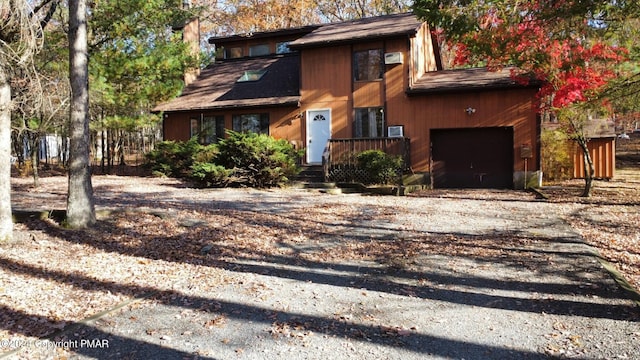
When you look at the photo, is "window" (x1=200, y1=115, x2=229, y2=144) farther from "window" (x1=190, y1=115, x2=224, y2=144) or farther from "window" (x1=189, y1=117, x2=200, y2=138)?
"window" (x1=189, y1=117, x2=200, y2=138)

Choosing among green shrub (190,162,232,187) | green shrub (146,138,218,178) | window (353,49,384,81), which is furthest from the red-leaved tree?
green shrub (146,138,218,178)

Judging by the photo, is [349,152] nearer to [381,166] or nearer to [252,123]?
[381,166]

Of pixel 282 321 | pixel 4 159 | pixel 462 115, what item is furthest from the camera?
pixel 462 115

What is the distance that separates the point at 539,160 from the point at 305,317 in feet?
45.9

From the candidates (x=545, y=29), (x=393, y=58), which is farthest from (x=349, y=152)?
(x=545, y=29)

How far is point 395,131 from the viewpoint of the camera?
17078 millimetres

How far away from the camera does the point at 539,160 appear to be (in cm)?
1580

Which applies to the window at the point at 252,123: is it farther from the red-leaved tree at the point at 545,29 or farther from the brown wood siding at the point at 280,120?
the red-leaved tree at the point at 545,29

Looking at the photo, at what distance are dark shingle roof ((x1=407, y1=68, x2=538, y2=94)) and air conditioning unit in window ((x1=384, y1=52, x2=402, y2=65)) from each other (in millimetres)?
1107

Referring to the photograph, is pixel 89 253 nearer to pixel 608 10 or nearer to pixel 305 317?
pixel 305 317

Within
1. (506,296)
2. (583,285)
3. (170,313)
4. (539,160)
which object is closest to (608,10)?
(583,285)

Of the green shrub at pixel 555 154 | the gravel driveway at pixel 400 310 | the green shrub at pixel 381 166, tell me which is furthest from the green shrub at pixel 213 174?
the green shrub at pixel 555 154

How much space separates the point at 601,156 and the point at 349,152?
10.5 m

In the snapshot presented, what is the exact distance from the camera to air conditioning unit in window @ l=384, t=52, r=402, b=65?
55.0ft
